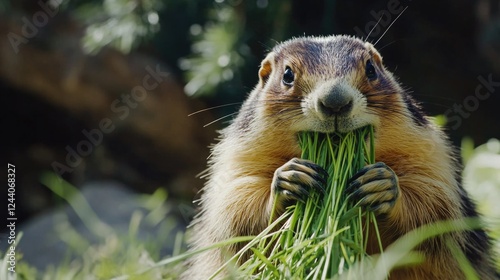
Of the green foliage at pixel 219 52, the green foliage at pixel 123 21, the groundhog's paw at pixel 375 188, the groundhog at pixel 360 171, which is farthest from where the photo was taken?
the green foliage at pixel 123 21

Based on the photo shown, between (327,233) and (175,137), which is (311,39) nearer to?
(327,233)

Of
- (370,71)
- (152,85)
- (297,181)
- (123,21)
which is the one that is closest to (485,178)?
(370,71)

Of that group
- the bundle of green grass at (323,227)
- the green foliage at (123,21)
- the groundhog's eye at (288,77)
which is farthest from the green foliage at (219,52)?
the bundle of green grass at (323,227)

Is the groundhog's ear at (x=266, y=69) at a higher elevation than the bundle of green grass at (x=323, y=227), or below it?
higher

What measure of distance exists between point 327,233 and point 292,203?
0.36 m

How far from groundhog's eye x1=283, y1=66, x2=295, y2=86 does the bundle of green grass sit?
0.34 metres

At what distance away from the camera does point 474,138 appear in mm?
6918

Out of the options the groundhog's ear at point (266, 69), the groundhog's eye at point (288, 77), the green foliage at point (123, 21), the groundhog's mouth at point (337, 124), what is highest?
the green foliage at point (123, 21)

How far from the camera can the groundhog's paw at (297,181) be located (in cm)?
302

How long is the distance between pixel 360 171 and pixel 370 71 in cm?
64

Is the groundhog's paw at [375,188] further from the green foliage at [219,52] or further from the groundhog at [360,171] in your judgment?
the green foliage at [219,52]

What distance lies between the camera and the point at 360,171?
3020 millimetres

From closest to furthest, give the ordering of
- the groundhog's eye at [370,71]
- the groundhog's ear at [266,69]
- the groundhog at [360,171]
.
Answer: the groundhog at [360,171], the groundhog's eye at [370,71], the groundhog's ear at [266,69]

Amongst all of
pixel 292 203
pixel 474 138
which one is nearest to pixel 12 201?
pixel 474 138
